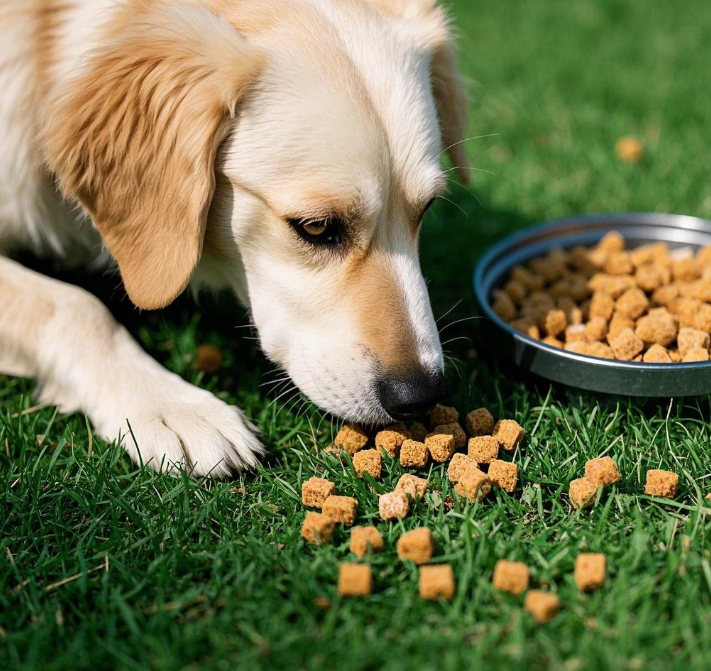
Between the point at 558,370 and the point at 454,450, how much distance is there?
0.49m

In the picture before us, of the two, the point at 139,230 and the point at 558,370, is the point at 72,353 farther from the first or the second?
the point at 558,370

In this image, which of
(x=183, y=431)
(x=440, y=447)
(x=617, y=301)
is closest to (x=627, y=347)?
(x=617, y=301)

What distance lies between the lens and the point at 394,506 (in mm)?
2383

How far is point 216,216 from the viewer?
2770 millimetres

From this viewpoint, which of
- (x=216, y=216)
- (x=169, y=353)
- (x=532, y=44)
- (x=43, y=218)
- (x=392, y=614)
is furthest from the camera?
(x=532, y=44)

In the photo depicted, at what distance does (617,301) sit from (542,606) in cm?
174

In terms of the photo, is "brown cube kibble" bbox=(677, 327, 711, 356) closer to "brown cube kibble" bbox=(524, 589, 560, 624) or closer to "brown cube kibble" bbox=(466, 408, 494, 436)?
"brown cube kibble" bbox=(466, 408, 494, 436)

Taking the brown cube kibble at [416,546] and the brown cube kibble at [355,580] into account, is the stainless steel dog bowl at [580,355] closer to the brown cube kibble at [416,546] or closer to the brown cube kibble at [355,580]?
the brown cube kibble at [416,546]

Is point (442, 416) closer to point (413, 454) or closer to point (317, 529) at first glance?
point (413, 454)

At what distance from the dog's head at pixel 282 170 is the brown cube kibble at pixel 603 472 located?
0.52 metres

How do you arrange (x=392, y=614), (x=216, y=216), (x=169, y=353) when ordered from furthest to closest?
(x=169, y=353) < (x=216, y=216) < (x=392, y=614)

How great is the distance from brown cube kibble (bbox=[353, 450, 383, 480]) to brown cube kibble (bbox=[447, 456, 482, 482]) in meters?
0.23

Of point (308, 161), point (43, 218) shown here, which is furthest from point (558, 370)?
point (43, 218)

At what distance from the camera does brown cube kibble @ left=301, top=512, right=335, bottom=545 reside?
2.29 m
